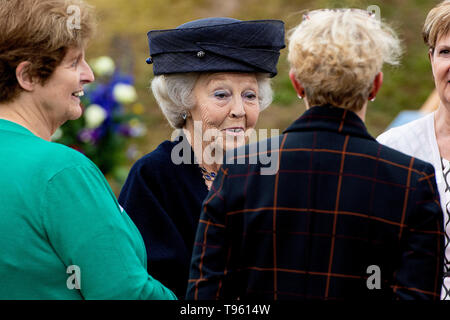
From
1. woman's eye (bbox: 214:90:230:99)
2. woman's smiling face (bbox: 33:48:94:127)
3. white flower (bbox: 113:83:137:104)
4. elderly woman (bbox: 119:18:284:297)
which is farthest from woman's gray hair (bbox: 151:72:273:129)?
white flower (bbox: 113:83:137:104)

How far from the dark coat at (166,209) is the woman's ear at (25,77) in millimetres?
797

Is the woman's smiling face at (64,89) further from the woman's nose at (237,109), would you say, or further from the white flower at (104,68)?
the white flower at (104,68)

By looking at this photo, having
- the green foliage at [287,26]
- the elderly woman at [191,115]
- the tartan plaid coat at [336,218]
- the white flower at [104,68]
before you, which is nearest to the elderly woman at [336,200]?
the tartan plaid coat at [336,218]

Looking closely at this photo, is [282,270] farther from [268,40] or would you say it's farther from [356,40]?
[268,40]

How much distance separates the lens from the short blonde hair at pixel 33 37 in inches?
74.0

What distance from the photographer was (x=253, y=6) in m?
9.30

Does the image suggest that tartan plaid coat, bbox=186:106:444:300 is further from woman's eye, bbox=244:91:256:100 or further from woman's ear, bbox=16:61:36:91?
woman's eye, bbox=244:91:256:100

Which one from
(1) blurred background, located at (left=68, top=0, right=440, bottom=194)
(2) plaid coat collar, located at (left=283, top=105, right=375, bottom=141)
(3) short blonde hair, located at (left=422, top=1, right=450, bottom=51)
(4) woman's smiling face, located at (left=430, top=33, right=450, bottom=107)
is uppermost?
(1) blurred background, located at (left=68, top=0, right=440, bottom=194)

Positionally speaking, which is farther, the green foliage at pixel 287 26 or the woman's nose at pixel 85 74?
the green foliage at pixel 287 26

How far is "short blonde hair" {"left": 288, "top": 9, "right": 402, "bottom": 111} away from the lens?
5.66 feet

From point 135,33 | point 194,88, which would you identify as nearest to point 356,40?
point 194,88

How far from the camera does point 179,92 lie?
2.78m

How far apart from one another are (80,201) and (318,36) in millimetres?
858

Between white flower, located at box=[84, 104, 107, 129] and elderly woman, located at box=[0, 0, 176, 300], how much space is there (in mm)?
2859
